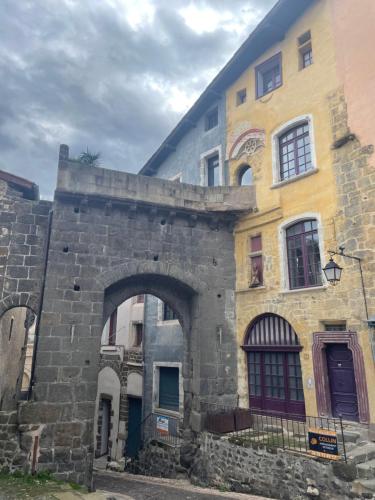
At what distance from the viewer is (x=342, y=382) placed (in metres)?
8.66

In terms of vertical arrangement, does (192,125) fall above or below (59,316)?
above

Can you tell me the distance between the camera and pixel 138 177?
34.6 ft

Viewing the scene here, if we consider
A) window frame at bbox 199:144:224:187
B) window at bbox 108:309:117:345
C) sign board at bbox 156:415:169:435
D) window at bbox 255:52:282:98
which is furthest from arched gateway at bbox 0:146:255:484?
window at bbox 108:309:117:345

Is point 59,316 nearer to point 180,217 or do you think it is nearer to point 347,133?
point 180,217

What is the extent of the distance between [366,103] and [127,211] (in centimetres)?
651

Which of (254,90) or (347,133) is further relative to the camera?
(254,90)

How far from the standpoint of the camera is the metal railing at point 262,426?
8188 mm

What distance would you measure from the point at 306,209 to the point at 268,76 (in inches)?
203

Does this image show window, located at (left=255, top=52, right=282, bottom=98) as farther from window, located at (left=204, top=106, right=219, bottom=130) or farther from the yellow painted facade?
window, located at (left=204, top=106, right=219, bottom=130)

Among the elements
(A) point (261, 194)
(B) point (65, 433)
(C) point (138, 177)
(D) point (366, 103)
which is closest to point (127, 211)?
(C) point (138, 177)

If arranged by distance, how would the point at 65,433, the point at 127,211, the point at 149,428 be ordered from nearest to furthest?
the point at 65,433 < the point at 127,211 < the point at 149,428

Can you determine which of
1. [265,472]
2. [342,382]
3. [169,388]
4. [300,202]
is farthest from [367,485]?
[169,388]

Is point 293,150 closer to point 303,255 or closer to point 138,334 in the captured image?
point 303,255

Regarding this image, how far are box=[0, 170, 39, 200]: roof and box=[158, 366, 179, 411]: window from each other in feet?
26.4
